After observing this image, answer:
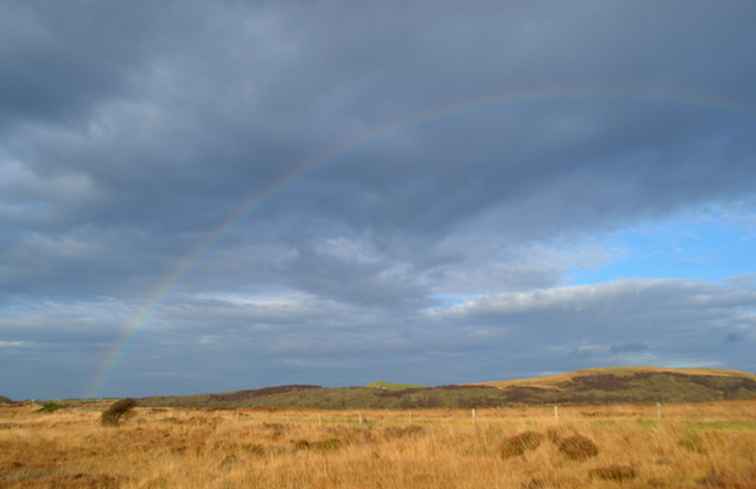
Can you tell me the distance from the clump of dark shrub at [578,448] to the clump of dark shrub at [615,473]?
8.36 ft

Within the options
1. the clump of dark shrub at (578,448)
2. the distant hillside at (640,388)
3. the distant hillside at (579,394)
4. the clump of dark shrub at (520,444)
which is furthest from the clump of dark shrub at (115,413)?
the distant hillside at (640,388)

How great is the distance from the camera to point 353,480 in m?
13.2

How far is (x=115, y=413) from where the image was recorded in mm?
48656

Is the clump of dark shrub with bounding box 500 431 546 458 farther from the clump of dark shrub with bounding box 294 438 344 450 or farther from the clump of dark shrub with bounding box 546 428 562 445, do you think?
the clump of dark shrub with bounding box 294 438 344 450

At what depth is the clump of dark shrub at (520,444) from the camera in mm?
16484

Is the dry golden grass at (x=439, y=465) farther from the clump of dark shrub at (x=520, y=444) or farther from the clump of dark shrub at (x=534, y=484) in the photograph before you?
the clump of dark shrub at (x=520, y=444)

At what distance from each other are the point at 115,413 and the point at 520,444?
1629 inches

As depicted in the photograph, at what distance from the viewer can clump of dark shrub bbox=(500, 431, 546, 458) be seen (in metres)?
16.5

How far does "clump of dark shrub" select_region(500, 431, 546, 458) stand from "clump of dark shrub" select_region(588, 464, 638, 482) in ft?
13.8

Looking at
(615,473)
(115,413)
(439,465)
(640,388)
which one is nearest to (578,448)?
(615,473)

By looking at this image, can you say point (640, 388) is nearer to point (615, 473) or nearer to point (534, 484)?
point (615, 473)

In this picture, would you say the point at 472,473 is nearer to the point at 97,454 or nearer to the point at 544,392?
the point at 97,454

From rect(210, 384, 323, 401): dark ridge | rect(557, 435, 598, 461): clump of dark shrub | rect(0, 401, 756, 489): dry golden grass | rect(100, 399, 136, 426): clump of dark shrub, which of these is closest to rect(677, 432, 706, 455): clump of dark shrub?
rect(0, 401, 756, 489): dry golden grass

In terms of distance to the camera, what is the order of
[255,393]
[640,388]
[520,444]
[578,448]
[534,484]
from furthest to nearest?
[255,393]
[640,388]
[520,444]
[578,448]
[534,484]
